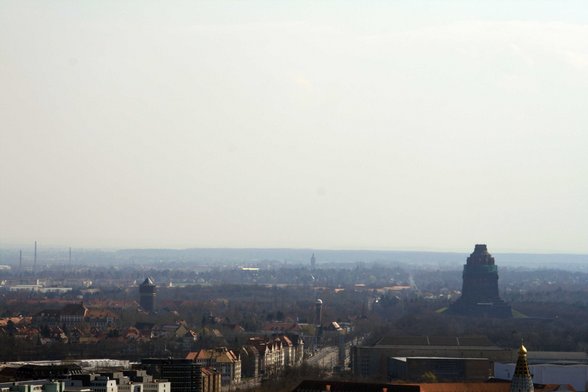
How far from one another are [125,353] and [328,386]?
38.3 meters

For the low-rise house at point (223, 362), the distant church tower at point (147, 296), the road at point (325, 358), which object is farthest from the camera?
the distant church tower at point (147, 296)

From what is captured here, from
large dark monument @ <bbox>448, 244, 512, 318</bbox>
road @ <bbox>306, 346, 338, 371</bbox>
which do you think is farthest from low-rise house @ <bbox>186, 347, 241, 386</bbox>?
large dark monument @ <bbox>448, 244, 512, 318</bbox>

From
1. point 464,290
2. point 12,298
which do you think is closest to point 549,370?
point 464,290

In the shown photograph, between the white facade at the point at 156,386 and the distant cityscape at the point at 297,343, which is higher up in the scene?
the distant cityscape at the point at 297,343

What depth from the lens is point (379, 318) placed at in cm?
16850

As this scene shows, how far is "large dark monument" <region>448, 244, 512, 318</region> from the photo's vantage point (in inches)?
6462

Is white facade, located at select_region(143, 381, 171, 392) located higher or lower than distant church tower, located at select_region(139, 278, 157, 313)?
lower

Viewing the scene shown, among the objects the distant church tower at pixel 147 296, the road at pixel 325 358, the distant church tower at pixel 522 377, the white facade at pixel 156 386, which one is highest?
the distant church tower at pixel 147 296

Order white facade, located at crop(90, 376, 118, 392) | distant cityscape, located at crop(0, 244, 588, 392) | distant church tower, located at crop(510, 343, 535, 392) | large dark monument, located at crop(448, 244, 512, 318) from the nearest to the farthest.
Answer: distant church tower, located at crop(510, 343, 535, 392) < white facade, located at crop(90, 376, 118, 392) < distant cityscape, located at crop(0, 244, 588, 392) < large dark monument, located at crop(448, 244, 512, 318)

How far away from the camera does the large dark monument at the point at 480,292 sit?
164m

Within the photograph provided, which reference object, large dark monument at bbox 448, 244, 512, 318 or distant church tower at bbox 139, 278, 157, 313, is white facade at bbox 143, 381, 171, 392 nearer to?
large dark monument at bbox 448, 244, 512, 318

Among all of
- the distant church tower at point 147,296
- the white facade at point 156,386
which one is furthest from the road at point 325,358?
the distant church tower at point 147,296

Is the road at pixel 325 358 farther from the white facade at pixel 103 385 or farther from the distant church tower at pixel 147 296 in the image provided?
the distant church tower at pixel 147 296

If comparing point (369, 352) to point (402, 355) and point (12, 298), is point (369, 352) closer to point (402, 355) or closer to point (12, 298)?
point (402, 355)
